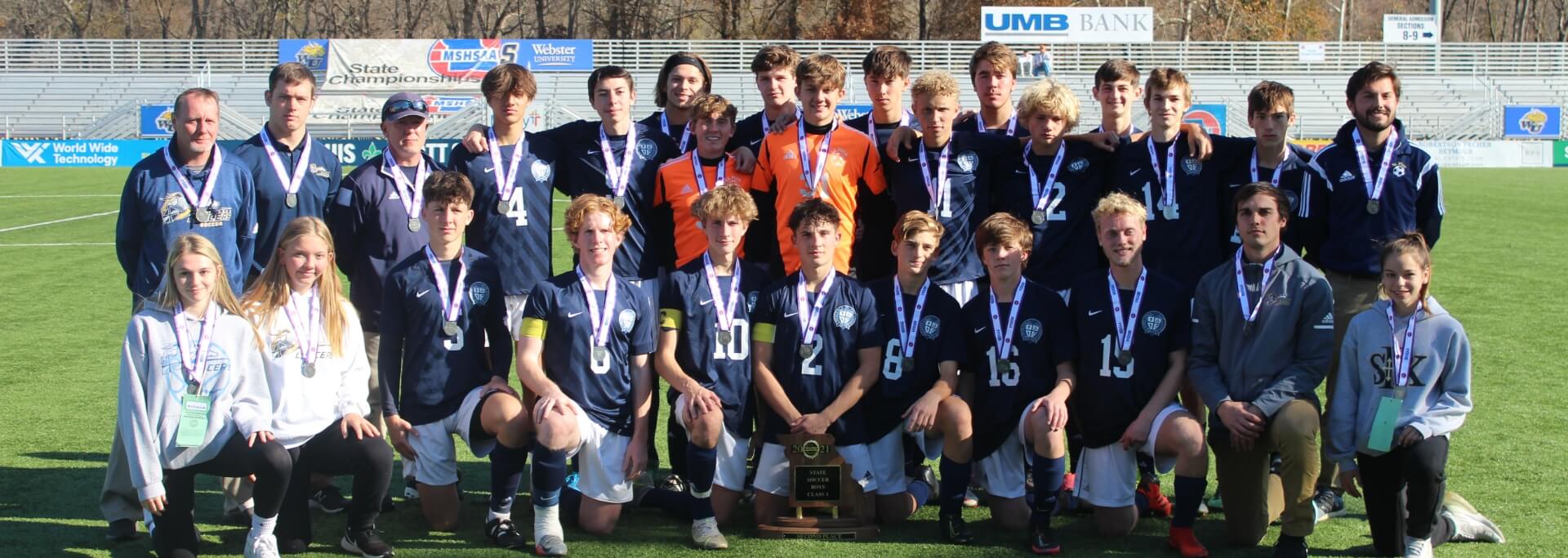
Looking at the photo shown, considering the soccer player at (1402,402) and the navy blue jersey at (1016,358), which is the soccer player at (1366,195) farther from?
the navy blue jersey at (1016,358)

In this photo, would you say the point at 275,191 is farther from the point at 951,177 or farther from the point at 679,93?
the point at 951,177

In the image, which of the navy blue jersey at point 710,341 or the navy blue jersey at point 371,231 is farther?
the navy blue jersey at point 371,231

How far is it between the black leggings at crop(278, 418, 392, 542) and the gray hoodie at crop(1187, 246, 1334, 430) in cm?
304

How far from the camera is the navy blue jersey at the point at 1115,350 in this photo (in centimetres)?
501

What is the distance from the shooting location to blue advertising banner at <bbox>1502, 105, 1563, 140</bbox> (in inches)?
1454

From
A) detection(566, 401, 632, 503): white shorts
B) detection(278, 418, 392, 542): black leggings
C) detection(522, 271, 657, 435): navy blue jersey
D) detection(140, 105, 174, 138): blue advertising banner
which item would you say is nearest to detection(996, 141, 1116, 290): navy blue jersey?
detection(522, 271, 657, 435): navy blue jersey

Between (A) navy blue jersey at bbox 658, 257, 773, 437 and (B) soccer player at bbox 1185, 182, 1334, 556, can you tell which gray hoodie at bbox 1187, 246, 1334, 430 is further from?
(A) navy blue jersey at bbox 658, 257, 773, 437

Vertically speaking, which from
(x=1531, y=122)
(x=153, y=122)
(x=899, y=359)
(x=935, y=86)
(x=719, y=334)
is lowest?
(x=899, y=359)

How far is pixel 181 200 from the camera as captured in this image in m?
5.13

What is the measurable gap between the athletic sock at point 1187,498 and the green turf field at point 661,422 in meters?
0.16

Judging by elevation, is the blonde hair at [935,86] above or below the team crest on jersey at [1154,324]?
above

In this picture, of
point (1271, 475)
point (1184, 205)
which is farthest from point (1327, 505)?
point (1184, 205)

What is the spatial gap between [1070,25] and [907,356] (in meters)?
40.9

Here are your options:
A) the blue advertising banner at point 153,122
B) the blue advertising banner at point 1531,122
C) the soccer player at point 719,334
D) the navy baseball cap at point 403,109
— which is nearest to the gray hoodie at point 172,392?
the navy baseball cap at point 403,109
